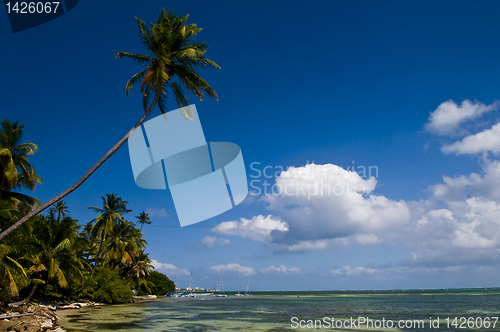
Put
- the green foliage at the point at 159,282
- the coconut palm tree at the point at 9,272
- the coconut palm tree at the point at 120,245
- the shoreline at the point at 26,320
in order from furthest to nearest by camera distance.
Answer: the green foliage at the point at 159,282 → the coconut palm tree at the point at 120,245 → the shoreline at the point at 26,320 → the coconut palm tree at the point at 9,272

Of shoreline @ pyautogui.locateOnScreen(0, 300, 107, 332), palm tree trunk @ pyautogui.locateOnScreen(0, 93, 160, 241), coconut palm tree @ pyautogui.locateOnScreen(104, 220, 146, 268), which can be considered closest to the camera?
palm tree trunk @ pyautogui.locateOnScreen(0, 93, 160, 241)

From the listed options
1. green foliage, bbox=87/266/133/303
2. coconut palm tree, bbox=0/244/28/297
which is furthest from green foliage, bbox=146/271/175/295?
coconut palm tree, bbox=0/244/28/297

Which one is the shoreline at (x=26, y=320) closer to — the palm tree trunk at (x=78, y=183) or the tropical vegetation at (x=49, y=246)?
the tropical vegetation at (x=49, y=246)

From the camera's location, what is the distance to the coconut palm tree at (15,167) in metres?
18.5

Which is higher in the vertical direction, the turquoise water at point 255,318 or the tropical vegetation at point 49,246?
the tropical vegetation at point 49,246

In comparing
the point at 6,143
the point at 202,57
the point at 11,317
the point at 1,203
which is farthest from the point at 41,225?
the point at 202,57

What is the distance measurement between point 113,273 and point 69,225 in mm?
12812

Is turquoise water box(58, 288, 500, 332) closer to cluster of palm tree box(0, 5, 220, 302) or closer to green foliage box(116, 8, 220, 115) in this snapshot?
cluster of palm tree box(0, 5, 220, 302)

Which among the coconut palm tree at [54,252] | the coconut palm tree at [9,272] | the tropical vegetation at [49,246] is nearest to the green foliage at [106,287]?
the tropical vegetation at [49,246]

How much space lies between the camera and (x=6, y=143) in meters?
19.2

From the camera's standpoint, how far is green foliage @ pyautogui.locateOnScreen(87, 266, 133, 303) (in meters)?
34.7

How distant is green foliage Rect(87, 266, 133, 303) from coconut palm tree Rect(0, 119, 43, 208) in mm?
17082

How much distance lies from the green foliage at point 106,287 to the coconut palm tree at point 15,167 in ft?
56.0

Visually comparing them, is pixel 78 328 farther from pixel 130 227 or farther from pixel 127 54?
pixel 130 227
